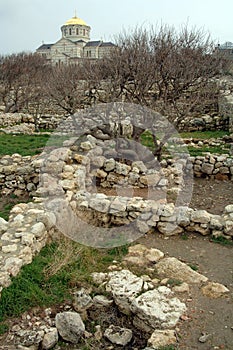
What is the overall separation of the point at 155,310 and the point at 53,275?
5.07 feet

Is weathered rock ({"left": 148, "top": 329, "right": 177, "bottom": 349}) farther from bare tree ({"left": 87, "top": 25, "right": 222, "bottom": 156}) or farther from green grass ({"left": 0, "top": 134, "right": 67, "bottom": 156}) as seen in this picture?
green grass ({"left": 0, "top": 134, "right": 67, "bottom": 156})

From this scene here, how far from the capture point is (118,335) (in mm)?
4305

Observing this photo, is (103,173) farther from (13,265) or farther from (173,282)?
(13,265)

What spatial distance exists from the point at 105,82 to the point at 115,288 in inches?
333

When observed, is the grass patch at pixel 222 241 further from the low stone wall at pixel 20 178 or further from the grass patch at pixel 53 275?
the low stone wall at pixel 20 178

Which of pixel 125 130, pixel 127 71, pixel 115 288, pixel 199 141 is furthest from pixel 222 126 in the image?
pixel 115 288

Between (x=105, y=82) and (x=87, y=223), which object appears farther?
(x=105, y=82)

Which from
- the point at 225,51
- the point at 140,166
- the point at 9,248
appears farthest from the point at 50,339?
the point at 225,51

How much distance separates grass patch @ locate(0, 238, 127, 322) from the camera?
4.58 meters

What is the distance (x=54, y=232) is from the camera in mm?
6426

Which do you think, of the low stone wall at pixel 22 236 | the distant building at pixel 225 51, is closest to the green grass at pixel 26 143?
the low stone wall at pixel 22 236

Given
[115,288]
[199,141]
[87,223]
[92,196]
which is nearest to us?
[115,288]

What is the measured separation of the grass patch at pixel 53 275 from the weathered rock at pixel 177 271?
763 millimetres

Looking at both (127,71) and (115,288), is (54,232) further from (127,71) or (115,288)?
(127,71)
